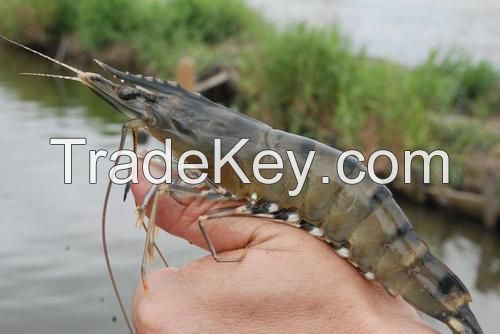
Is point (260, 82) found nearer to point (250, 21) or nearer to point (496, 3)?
point (250, 21)

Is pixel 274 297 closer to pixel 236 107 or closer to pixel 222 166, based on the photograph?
pixel 222 166

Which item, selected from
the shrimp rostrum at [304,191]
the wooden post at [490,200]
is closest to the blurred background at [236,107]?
the wooden post at [490,200]

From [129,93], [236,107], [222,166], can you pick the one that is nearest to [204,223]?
[222,166]

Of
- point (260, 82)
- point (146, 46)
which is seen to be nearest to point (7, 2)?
point (146, 46)

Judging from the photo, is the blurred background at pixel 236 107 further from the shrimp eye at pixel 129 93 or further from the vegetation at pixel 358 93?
the shrimp eye at pixel 129 93

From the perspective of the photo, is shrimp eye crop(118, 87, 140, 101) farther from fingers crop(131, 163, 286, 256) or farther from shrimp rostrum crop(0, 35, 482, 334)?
fingers crop(131, 163, 286, 256)

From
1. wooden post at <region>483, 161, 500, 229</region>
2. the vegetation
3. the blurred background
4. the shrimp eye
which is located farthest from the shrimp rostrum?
the vegetation
